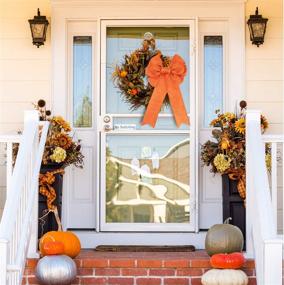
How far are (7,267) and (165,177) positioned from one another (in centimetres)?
238

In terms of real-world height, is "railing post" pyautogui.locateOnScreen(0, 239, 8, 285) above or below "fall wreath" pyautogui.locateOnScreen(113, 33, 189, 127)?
below

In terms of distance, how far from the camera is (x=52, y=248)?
4.85 metres

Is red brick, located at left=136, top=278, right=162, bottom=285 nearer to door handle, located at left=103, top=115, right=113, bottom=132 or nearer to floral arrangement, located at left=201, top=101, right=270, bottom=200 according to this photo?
floral arrangement, located at left=201, top=101, right=270, bottom=200

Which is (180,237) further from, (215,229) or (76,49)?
(76,49)

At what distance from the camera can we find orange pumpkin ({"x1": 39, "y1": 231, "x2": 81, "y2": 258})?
4922 mm

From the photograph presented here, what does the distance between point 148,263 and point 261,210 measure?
3.62 ft

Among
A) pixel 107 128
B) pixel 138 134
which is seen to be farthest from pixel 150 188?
pixel 107 128

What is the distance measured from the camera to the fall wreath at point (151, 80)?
608 cm

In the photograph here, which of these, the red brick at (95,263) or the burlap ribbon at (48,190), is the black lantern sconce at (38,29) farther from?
the red brick at (95,263)

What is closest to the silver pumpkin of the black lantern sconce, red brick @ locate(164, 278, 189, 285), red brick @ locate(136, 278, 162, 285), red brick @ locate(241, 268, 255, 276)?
red brick @ locate(136, 278, 162, 285)

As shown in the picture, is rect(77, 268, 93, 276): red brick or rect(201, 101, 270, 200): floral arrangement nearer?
rect(77, 268, 93, 276): red brick

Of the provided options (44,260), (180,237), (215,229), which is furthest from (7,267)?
(180,237)

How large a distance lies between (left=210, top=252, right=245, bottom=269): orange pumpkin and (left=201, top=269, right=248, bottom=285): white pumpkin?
4 cm

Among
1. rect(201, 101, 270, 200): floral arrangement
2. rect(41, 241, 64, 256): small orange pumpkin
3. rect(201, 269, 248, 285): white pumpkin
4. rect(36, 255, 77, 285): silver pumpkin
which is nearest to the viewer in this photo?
rect(201, 269, 248, 285): white pumpkin
